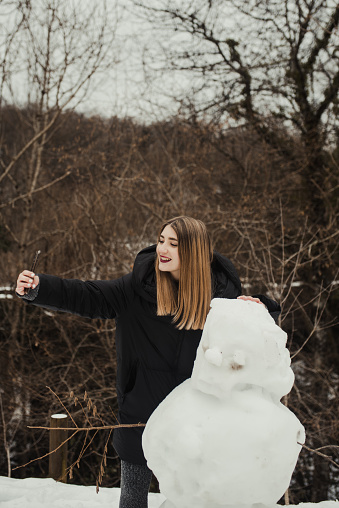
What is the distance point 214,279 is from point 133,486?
0.92 meters

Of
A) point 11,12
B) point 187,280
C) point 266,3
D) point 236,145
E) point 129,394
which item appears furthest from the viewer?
point 236,145

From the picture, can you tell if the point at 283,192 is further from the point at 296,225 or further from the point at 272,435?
the point at 272,435

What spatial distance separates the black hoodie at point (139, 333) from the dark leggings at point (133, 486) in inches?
1.6

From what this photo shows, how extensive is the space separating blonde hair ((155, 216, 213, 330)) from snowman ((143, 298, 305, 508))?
0.43 metres

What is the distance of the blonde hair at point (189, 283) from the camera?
178 cm


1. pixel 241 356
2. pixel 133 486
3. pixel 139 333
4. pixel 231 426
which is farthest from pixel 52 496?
pixel 241 356

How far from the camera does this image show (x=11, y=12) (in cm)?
474

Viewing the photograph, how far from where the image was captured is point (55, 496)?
2.68m

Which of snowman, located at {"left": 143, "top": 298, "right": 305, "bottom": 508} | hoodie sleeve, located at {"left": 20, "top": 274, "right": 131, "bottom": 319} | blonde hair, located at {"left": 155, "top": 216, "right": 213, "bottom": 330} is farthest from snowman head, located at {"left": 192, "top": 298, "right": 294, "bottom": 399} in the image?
hoodie sleeve, located at {"left": 20, "top": 274, "right": 131, "bottom": 319}

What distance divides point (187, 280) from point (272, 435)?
70cm

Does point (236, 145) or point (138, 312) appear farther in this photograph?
point (236, 145)

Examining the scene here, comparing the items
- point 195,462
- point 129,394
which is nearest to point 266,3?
point 129,394

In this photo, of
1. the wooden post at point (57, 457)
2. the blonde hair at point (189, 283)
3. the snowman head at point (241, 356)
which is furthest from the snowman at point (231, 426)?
the wooden post at point (57, 457)

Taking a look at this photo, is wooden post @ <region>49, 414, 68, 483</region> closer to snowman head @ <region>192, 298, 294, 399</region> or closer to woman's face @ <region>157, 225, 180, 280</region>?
woman's face @ <region>157, 225, 180, 280</region>
